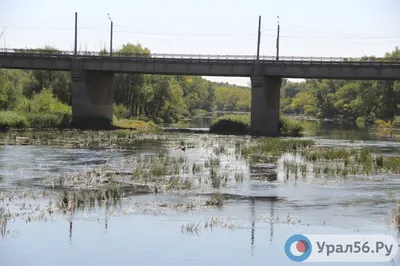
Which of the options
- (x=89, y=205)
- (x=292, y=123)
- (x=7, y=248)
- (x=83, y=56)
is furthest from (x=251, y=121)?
(x=7, y=248)

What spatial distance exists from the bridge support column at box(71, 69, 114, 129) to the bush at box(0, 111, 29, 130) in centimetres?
957

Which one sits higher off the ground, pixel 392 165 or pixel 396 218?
pixel 392 165

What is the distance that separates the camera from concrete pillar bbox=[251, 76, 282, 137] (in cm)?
8900

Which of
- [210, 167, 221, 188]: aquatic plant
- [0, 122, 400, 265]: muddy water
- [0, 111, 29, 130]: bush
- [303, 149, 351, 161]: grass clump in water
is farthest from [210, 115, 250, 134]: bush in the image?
[0, 122, 400, 265]: muddy water

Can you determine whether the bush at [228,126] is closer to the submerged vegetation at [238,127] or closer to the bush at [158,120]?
the submerged vegetation at [238,127]

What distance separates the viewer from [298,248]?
2261 centimetres

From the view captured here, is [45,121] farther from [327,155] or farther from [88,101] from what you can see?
[327,155]

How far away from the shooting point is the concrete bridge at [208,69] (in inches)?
3433

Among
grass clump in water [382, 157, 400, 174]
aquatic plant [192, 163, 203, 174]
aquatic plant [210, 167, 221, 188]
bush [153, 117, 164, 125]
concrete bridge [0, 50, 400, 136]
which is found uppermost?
concrete bridge [0, 50, 400, 136]

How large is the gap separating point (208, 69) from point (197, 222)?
2568 inches

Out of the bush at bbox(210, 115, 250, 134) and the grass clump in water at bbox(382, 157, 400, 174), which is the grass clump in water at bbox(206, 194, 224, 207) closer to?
the grass clump in water at bbox(382, 157, 400, 174)

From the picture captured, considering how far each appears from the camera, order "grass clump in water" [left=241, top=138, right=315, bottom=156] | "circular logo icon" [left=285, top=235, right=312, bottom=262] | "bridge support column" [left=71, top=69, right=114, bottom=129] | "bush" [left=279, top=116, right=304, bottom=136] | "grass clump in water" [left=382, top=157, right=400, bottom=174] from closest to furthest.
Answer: "circular logo icon" [left=285, top=235, right=312, bottom=262] < "grass clump in water" [left=382, top=157, right=400, bottom=174] < "grass clump in water" [left=241, top=138, right=315, bottom=156] < "bush" [left=279, top=116, right=304, bottom=136] < "bridge support column" [left=71, top=69, right=114, bottom=129]

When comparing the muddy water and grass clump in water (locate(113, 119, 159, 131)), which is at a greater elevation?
grass clump in water (locate(113, 119, 159, 131))

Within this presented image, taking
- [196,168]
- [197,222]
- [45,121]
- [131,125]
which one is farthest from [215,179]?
[131,125]
